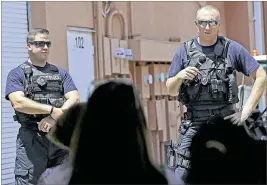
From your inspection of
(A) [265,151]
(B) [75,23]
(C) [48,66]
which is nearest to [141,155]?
(A) [265,151]

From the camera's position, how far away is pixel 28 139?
4.38m

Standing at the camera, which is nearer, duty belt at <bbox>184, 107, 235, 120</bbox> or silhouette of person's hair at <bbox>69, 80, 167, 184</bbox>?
silhouette of person's hair at <bbox>69, 80, 167, 184</bbox>

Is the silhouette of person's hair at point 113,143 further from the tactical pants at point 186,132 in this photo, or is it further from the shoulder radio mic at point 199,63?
the shoulder radio mic at point 199,63

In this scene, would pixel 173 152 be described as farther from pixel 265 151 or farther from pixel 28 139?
pixel 265 151

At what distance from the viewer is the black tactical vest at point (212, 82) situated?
4148 millimetres

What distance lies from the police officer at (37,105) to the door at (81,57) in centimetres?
296

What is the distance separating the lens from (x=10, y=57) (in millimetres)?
6949

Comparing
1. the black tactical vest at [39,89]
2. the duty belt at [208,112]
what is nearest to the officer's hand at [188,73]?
the duty belt at [208,112]

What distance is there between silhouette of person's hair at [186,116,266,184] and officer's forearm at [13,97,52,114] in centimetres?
210

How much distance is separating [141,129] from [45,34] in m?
2.61

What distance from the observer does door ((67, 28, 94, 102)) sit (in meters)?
7.48

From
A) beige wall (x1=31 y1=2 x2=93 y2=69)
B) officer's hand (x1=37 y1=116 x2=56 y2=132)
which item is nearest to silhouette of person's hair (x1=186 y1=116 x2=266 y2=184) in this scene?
officer's hand (x1=37 y1=116 x2=56 y2=132)

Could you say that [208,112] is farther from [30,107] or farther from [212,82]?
[30,107]

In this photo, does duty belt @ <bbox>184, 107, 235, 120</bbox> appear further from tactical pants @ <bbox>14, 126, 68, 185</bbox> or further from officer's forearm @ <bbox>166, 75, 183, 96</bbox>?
tactical pants @ <bbox>14, 126, 68, 185</bbox>
